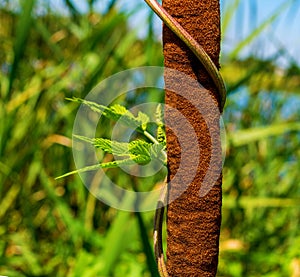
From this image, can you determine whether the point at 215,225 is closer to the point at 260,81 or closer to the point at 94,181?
the point at 94,181

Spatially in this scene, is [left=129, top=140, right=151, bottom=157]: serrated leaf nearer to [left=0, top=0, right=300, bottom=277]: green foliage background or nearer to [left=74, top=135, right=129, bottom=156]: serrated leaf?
[left=74, top=135, right=129, bottom=156]: serrated leaf

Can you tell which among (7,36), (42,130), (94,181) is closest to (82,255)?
(94,181)

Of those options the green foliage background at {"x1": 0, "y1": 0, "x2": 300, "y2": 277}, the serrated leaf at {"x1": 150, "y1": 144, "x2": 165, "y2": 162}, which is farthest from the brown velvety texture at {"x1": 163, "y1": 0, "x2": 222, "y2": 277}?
the green foliage background at {"x1": 0, "y1": 0, "x2": 300, "y2": 277}

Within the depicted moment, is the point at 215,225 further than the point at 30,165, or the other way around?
the point at 30,165

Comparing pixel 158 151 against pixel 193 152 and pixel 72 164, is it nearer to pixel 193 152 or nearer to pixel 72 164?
pixel 193 152

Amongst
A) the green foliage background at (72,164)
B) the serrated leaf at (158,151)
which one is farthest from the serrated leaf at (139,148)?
the green foliage background at (72,164)

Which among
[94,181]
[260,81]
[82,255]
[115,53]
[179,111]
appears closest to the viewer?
[179,111]

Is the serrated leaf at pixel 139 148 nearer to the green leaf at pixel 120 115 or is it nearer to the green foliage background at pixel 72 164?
the green leaf at pixel 120 115
